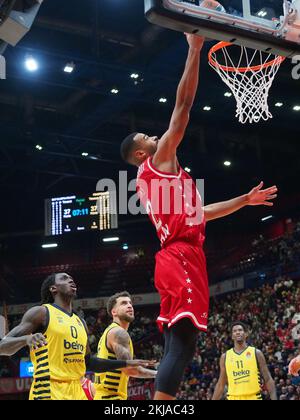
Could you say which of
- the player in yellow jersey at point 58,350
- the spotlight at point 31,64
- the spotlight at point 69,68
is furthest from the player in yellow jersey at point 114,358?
the spotlight at point 31,64

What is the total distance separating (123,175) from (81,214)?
10.4ft

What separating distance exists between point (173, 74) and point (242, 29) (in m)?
10.5

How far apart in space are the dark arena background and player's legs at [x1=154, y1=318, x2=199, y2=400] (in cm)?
1011

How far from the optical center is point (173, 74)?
15938mm

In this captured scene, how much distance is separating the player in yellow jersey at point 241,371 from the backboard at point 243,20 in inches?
198

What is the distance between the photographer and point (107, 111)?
1752 centimetres

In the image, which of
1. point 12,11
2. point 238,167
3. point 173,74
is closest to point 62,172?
point 238,167

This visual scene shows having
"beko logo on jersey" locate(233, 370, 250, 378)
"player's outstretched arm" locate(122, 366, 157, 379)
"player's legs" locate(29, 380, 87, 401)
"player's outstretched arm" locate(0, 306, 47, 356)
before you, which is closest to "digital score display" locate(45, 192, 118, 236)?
"beko logo on jersey" locate(233, 370, 250, 378)

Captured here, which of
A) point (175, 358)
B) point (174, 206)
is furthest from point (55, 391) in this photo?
point (174, 206)

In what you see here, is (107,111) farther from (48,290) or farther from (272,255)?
(48,290)

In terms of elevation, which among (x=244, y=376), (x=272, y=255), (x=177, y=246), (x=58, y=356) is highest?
→ (x=272, y=255)

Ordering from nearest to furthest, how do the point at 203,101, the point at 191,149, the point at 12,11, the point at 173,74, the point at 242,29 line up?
the point at 242,29 → the point at 12,11 → the point at 173,74 → the point at 203,101 → the point at 191,149

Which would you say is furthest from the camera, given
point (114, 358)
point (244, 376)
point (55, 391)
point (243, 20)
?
point (244, 376)
